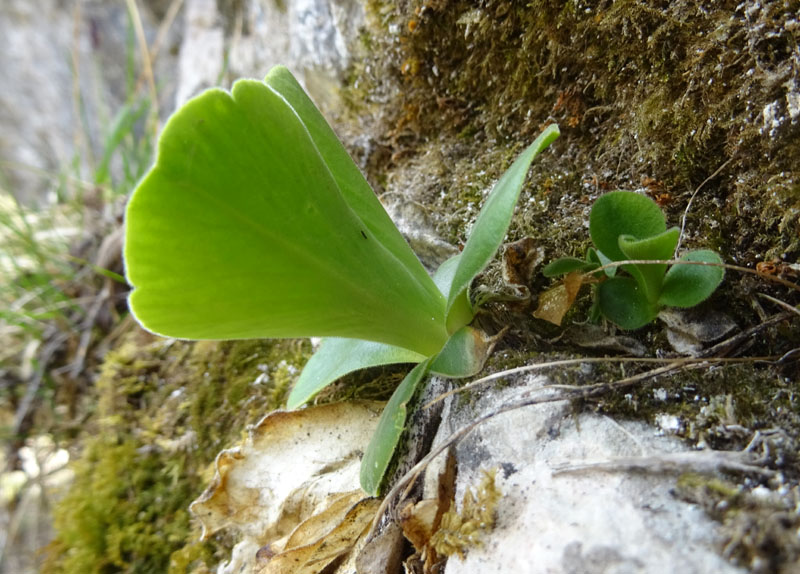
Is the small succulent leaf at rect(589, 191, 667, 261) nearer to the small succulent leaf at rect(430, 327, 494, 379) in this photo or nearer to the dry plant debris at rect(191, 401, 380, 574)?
the small succulent leaf at rect(430, 327, 494, 379)

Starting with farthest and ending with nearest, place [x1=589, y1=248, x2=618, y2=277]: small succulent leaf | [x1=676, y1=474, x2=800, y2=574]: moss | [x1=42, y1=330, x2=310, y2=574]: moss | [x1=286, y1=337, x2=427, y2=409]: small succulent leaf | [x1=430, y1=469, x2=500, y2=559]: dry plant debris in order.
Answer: [x1=42, y1=330, x2=310, y2=574]: moss < [x1=286, y1=337, x2=427, y2=409]: small succulent leaf < [x1=589, y1=248, x2=618, y2=277]: small succulent leaf < [x1=430, y1=469, x2=500, y2=559]: dry plant debris < [x1=676, y1=474, x2=800, y2=574]: moss

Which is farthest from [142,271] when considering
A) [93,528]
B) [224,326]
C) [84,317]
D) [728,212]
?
[84,317]

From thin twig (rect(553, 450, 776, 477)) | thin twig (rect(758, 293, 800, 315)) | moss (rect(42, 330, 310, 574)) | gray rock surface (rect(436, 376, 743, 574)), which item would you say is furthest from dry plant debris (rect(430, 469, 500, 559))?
moss (rect(42, 330, 310, 574))

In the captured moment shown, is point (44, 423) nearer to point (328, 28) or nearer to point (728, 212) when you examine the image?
point (328, 28)

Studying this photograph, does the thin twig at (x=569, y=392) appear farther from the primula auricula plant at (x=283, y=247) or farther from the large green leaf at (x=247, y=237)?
the large green leaf at (x=247, y=237)

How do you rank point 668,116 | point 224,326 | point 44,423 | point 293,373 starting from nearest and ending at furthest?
point 224,326
point 668,116
point 293,373
point 44,423

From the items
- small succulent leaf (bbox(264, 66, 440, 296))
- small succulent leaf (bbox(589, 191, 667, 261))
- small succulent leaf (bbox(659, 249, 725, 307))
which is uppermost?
small succulent leaf (bbox(264, 66, 440, 296))

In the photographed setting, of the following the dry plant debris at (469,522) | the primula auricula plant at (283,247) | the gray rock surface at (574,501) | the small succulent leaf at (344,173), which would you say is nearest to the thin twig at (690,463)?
the gray rock surface at (574,501)
